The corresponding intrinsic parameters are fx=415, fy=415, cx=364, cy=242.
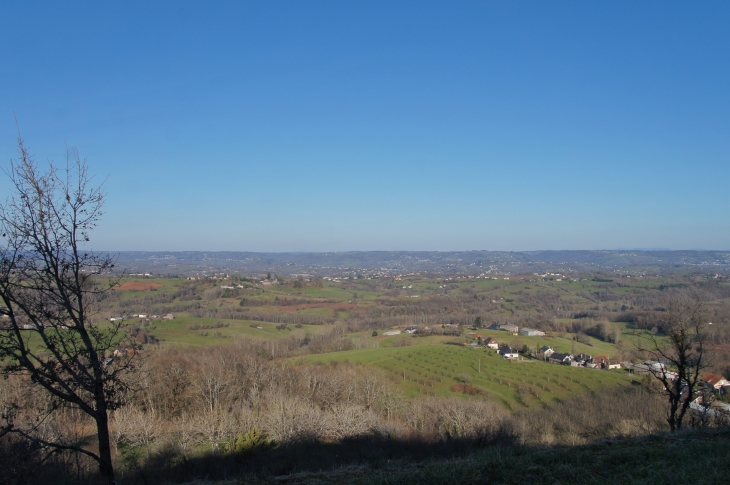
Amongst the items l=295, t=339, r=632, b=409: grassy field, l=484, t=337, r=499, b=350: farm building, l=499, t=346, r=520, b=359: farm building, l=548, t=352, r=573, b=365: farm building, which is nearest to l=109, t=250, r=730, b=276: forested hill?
l=484, t=337, r=499, b=350: farm building

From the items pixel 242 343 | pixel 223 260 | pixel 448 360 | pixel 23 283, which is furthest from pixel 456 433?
pixel 223 260

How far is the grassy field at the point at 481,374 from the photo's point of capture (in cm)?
3222

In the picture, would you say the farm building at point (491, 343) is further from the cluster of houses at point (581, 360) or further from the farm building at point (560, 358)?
the farm building at point (560, 358)

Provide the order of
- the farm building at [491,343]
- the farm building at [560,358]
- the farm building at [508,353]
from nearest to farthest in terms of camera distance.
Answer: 1. the farm building at [560,358]
2. the farm building at [508,353]
3. the farm building at [491,343]

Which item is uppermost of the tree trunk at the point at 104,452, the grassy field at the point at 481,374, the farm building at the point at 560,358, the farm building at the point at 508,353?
the tree trunk at the point at 104,452

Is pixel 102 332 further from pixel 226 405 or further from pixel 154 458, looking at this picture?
pixel 226 405

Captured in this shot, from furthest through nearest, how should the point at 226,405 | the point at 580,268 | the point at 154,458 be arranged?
the point at 580,268 < the point at 226,405 < the point at 154,458

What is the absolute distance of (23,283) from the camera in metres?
6.65

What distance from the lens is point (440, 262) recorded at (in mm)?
194750

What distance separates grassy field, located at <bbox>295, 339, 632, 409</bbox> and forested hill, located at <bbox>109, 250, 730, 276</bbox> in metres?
95.0

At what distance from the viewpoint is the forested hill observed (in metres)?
133

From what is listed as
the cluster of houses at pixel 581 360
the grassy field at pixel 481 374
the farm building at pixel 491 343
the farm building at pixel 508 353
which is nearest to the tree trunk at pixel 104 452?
the grassy field at pixel 481 374

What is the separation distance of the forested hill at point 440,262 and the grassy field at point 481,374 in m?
95.0

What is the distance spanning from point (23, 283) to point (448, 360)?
39.4 m
